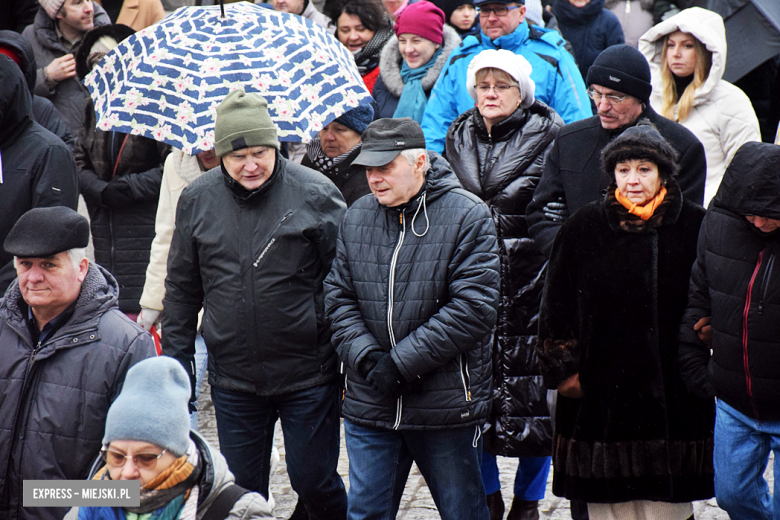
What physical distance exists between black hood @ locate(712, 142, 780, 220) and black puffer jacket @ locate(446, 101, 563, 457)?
3.85ft

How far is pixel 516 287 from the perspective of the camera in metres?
4.95

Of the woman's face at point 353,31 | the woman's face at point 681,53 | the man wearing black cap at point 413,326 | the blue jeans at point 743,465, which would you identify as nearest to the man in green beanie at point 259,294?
the man wearing black cap at point 413,326

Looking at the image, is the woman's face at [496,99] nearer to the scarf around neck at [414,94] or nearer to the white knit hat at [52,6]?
the scarf around neck at [414,94]

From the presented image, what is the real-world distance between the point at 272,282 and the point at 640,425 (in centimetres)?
177

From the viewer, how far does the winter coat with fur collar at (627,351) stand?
4.20 meters

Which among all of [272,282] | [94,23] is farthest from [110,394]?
[94,23]

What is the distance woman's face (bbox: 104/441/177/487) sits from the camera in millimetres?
2941

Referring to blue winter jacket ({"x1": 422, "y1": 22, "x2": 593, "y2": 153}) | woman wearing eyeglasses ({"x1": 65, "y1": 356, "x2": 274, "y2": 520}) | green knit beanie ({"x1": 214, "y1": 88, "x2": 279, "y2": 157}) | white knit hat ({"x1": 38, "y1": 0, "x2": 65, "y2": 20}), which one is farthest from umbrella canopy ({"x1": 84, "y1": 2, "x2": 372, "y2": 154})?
white knit hat ({"x1": 38, "y1": 0, "x2": 65, "y2": 20})

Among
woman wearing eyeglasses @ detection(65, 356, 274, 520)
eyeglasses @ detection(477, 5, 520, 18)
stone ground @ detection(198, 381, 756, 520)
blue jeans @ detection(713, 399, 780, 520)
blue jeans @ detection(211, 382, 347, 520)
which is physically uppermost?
eyeglasses @ detection(477, 5, 520, 18)

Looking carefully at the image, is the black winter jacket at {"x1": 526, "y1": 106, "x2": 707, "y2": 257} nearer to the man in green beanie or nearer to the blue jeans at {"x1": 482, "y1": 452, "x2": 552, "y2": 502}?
the man in green beanie

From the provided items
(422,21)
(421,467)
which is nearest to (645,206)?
(421,467)

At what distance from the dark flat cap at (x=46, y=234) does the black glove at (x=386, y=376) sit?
1.29m

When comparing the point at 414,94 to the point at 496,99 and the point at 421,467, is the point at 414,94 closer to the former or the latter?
the point at 496,99

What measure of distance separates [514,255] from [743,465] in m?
1.53
